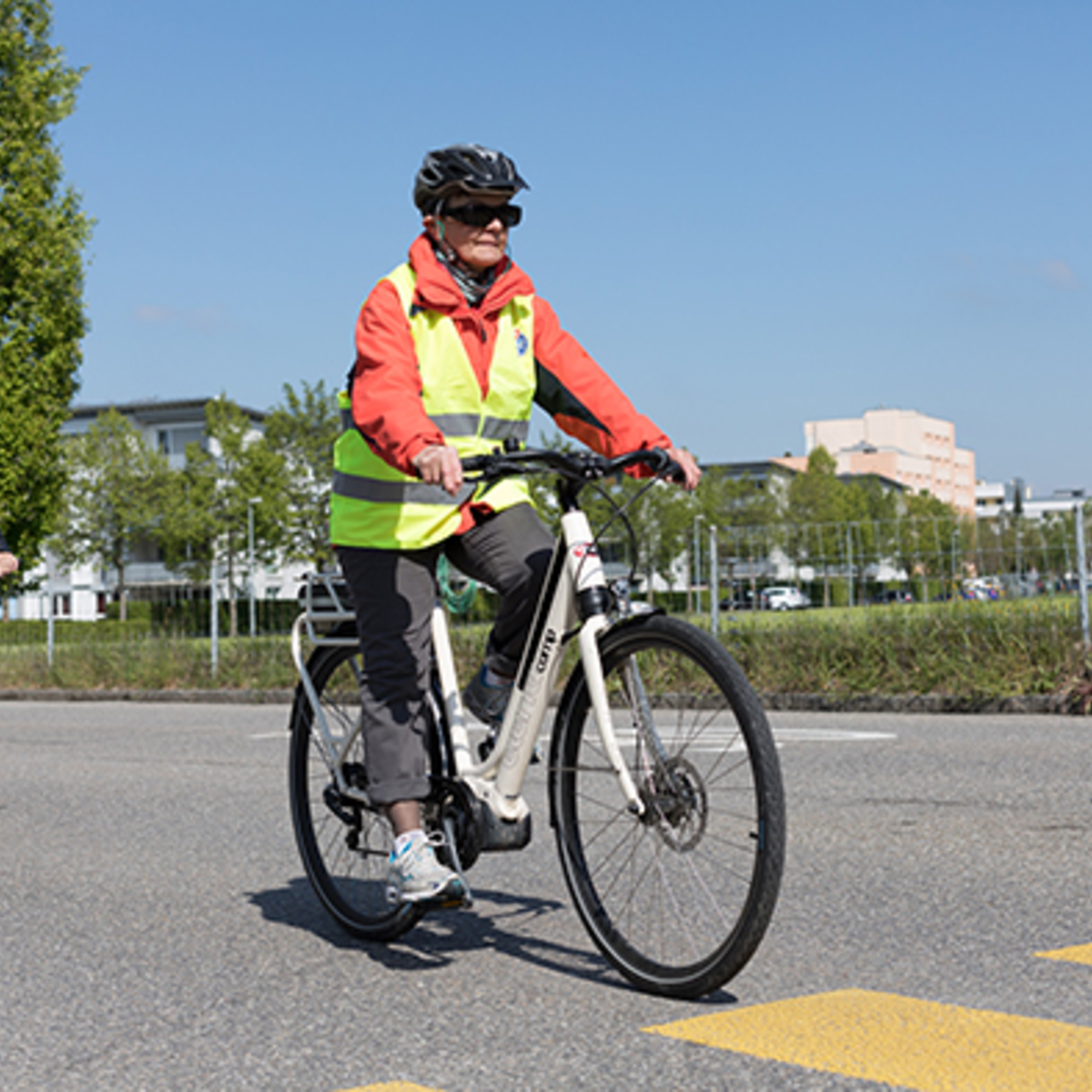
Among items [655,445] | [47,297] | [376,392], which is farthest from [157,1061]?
[47,297]

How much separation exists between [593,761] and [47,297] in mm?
23399

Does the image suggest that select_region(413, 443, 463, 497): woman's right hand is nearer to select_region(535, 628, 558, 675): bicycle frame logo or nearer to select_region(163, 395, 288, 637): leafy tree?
select_region(535, 628, 558, 675): bicycle frame logo

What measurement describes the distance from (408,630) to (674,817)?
3.10 feet

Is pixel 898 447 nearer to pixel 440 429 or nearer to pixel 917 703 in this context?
pixel 917 703

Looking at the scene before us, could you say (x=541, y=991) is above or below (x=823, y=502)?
below

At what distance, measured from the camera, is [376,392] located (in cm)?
381

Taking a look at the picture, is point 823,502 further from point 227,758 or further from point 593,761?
point 593,761

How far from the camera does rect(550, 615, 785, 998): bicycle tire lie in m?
3.34

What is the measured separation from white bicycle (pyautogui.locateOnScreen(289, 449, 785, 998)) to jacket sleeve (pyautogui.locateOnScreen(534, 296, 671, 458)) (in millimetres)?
288

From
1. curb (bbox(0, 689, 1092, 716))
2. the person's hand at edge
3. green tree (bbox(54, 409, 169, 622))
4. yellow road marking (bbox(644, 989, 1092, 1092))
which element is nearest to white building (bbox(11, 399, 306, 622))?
green tree (bbox(54, 409, 169, 622))

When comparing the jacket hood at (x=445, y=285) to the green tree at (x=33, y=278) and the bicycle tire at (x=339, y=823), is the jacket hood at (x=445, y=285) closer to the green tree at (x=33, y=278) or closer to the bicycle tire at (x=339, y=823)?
the bicycle tire at (x=339, y=823)

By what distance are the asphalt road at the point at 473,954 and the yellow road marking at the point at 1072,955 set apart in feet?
0.11

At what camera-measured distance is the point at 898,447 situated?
178 m

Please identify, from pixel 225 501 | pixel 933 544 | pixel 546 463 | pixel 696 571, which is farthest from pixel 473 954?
pixel 225 501
